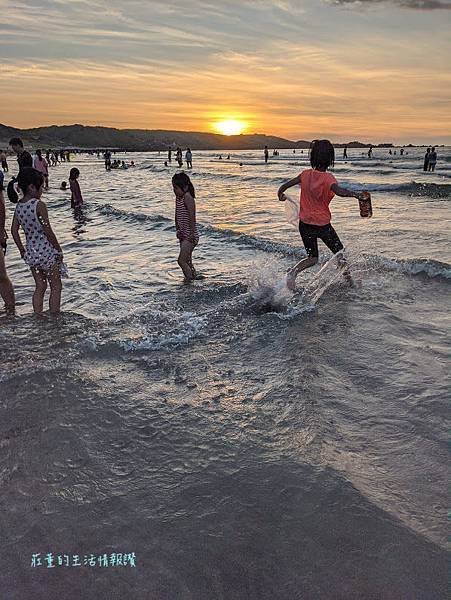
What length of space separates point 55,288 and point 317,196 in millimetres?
3707

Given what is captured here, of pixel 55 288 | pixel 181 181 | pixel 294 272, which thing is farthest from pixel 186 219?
pixel 55 288

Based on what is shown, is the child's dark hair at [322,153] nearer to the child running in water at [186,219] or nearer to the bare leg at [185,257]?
the child running in water at [186,219]

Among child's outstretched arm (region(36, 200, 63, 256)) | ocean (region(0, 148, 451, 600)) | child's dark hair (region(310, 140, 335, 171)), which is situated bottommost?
ocean (region(0, 148, 451, 600))

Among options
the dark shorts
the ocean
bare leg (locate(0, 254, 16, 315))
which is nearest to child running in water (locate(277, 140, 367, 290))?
the dark shorts

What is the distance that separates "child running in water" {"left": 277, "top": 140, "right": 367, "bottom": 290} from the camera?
19.6 ft

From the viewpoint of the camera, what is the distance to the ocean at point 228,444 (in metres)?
2.24

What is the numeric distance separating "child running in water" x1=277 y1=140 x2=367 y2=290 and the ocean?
0.67 metres

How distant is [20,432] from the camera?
11.0ft

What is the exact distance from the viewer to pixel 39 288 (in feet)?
19.6

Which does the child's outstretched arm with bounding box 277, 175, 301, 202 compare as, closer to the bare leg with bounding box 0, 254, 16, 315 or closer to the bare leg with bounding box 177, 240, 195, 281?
the bare leg with bounding box 177, 240, 195, 281

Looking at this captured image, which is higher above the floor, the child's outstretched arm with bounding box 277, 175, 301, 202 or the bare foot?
the child's outstretched arm with bounding box 277, 175, 301, 202

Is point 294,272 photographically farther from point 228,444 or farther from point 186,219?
point 228,444

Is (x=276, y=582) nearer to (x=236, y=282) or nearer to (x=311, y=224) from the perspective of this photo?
(x=311, y=224)

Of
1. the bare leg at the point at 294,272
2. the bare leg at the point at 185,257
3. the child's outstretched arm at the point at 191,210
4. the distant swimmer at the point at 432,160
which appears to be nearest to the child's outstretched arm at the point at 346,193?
the bare leg at the point at 294,272
